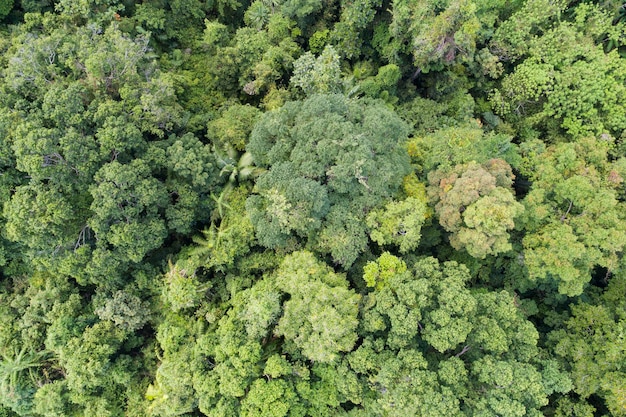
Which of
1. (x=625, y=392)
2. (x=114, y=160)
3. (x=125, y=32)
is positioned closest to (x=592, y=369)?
(x=625, y=392)

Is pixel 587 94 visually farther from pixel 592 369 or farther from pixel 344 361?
pixel 344 361

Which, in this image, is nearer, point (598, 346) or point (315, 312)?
point (315, 312)

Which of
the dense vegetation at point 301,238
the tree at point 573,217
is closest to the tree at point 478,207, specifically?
the dense vegetation at point 301,238

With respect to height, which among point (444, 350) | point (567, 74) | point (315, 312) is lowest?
point (444, 350)

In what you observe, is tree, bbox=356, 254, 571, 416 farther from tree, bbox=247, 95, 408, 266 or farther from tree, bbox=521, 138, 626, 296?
tree, bbox=521, 138, 626, 296

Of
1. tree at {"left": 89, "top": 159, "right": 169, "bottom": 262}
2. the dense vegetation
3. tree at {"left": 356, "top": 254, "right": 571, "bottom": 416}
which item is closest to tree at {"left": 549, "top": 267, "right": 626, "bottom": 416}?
the dense vegetation

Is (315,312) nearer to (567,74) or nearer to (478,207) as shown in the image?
(478,207)

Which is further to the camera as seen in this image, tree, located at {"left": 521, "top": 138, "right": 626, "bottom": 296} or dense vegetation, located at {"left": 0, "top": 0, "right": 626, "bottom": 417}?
tree, located at {"left": 521, "top": 138, "right": 626, "bottom": 296}

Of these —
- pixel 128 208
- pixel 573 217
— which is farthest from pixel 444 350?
pixel 128 208
